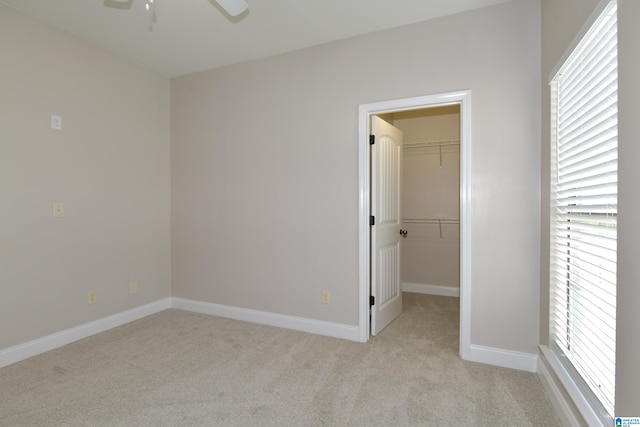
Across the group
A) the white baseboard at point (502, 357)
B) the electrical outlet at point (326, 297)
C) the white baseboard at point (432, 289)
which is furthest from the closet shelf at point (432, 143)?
the white baseboard at point (502, 357)

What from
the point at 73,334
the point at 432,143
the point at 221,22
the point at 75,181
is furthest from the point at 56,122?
the point at 432,143

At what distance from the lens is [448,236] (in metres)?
4.57

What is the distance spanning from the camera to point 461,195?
8.50 feet

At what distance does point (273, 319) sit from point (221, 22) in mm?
2696

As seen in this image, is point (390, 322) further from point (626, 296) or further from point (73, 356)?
point (73, 356)

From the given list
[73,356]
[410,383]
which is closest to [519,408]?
[410,383]

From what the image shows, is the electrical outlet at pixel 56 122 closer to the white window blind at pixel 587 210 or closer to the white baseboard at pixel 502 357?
the white window blind at pixel 587 210

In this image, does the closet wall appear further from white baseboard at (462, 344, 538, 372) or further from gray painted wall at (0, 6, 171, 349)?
gray painted wall at (0, 6, 171, 349)

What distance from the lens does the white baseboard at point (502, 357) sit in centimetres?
241

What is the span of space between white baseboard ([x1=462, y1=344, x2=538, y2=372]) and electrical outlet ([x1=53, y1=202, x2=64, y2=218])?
11.5 feet

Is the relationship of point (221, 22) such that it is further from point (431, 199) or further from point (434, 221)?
point (434, 221)

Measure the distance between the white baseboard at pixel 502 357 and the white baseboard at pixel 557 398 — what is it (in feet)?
0.29

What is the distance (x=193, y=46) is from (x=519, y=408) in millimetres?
3762

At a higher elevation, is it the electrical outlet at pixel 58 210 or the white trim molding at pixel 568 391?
the electrical outlet at pixel 58 210
